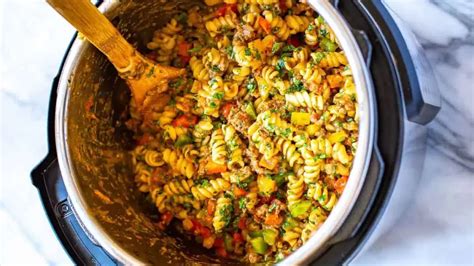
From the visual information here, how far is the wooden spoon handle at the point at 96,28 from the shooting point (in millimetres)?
1300

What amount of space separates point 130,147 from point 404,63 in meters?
0.75

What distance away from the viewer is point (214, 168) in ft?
5.19

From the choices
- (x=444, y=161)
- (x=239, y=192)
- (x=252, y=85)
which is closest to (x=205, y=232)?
(x=239, y=192)

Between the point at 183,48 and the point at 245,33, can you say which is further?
the point at 183,48

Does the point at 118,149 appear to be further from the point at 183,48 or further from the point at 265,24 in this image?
the point at 265,24

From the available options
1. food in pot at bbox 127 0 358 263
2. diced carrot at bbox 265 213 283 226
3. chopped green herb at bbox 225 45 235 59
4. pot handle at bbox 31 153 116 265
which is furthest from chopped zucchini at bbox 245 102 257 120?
pot handle at bbox 31 153 116 265

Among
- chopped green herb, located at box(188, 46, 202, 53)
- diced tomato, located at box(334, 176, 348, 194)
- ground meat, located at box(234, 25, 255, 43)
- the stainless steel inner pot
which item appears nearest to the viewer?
the stainless steel inner pot

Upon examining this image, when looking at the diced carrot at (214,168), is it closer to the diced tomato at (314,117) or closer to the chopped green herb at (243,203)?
the chopped green herb at (243,203)

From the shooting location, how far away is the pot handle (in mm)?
1481

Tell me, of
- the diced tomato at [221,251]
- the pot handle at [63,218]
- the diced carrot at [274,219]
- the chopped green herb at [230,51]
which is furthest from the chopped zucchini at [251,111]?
the pot handle at [63,218]

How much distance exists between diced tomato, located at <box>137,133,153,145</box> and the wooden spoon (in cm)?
10

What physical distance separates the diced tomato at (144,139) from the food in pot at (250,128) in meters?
0.01

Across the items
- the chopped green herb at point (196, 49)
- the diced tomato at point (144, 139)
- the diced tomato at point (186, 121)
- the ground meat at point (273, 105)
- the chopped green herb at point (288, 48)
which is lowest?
the ground meat at point (273, 105)

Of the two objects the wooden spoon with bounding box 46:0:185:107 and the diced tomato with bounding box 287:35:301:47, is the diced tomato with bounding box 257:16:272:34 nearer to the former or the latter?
the diced tomato with bounding box 287:35:301:47
